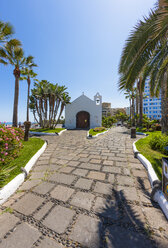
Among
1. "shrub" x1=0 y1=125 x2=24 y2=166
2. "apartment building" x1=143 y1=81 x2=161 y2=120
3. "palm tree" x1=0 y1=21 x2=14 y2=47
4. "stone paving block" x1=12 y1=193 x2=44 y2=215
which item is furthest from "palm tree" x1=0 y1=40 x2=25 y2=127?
"apartment building" x1=143 y1=81 x2=161 y2=120

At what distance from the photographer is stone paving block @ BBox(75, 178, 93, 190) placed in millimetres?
2598

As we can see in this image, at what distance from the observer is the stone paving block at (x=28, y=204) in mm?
1937

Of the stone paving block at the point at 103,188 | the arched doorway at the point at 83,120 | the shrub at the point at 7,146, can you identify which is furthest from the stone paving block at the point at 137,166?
the arched doorway at the point at 83,120

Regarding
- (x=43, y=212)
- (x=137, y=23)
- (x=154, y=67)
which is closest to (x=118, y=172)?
(x=43, y=212)

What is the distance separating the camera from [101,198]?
2.23 m

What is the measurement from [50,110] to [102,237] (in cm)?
1754

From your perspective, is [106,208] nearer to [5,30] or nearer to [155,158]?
[155,158]

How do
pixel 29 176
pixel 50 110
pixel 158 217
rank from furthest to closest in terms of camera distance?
pixel 50 110 → pixel 29 176 → pixel 158 217

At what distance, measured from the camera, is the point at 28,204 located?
208cm

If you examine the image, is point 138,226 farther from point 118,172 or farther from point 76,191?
point 118,172

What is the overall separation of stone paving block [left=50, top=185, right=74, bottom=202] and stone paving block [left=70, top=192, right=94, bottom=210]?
16cm

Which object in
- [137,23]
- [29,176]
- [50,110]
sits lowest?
[29,176]

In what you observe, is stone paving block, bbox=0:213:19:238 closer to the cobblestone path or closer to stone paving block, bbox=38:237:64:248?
the cobblestone path

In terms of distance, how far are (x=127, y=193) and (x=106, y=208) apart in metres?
0.69
